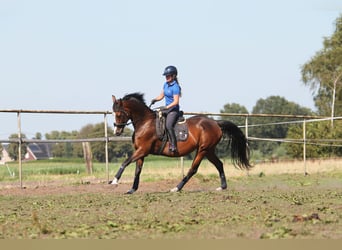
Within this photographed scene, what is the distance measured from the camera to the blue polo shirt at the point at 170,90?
1461 cm

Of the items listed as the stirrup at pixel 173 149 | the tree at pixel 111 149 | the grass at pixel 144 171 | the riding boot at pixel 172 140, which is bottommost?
the grass at pixel 144 171

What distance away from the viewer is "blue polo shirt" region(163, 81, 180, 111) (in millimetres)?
14609

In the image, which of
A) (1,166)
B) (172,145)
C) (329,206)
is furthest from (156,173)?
(329,206)

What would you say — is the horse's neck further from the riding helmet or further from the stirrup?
the riding helmet

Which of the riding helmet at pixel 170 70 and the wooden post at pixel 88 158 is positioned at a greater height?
the riding helmet at pixel 170 70

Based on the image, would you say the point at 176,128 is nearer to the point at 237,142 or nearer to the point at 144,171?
the point at 237,142

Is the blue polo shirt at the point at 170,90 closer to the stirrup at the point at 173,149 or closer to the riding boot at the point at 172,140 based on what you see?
the riding boot at the point at 172,140

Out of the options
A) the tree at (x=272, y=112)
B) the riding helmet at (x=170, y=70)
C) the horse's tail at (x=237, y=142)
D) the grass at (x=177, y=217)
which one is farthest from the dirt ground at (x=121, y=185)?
the tree at (x=272, y=112)

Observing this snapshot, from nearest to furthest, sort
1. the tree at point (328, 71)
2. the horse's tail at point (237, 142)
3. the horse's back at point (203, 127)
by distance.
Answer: the horse's back at point (203, 127), the horse's tail at point (237, 142), the tree at point (328, 71)

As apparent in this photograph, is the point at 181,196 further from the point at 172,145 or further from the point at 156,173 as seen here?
the point at 156,173

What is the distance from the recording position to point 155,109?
15.0 metres

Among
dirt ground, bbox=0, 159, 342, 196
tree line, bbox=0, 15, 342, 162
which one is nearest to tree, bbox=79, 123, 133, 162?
tree line, bbox=0, 15, 342, 162

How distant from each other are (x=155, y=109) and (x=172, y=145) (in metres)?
0.85

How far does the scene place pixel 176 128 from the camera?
1502 cm
